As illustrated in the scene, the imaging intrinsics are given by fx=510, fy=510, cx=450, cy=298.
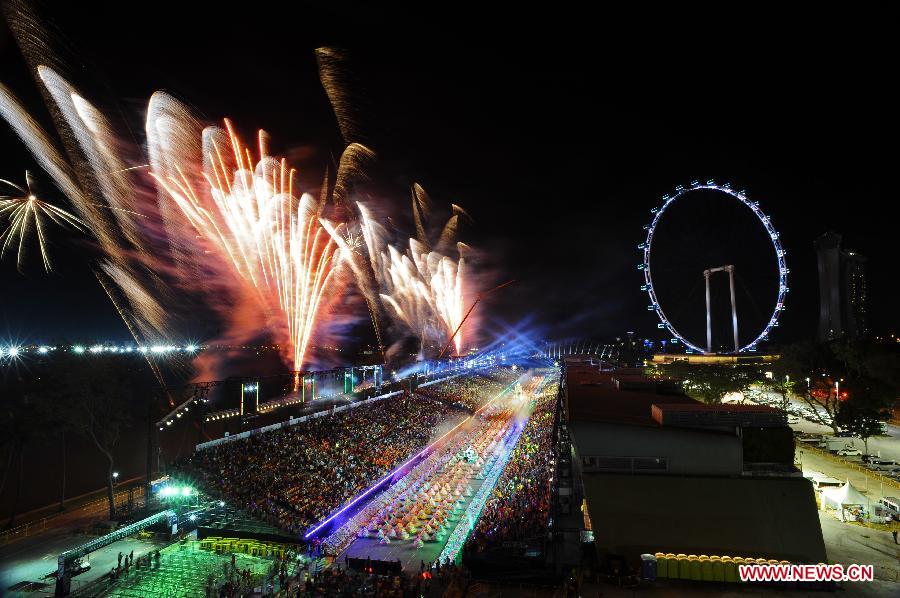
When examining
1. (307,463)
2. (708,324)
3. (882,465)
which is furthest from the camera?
(708,324)

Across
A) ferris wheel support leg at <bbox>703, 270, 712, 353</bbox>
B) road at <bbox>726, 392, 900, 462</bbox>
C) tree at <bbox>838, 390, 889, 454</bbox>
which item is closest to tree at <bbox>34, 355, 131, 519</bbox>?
tree at <bbox>838, 390, 889, 454</bbox>

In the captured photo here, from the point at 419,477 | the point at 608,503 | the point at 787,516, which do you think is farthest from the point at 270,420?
the point at 787,516

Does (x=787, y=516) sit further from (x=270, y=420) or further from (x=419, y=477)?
(x=270, y=420)

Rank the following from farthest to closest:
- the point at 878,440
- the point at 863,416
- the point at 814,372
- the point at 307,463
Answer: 1. the point at 814,372
2. the point at 878,440
3. the point at 863,416
4. the point at 307,463

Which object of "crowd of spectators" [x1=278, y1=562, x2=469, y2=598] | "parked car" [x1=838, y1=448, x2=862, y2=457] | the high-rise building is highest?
the high-rise building

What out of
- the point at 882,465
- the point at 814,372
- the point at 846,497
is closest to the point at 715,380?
the point at 814,372

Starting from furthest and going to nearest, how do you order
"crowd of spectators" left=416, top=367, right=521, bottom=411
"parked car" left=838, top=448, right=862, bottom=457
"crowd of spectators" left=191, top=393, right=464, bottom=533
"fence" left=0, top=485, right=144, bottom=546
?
"crowd of spectators" left=416, top=367, right=521, bottom=411 < "parked car" left=838, top=448, right=862, bottom=457 < "fence" left=0, top=485, right=144, bottom=546 < "crowd of spectators" left=191, top=393, right=464, bottom=533

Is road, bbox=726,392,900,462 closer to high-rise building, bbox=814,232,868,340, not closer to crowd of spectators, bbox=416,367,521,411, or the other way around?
crowd of spectators, bbox=416,367,521,411

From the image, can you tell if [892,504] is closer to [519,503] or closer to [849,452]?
[519,503]
